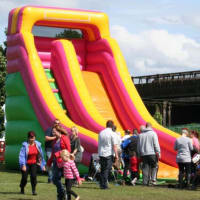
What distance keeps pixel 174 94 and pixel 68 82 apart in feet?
59.7

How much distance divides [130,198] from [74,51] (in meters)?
Result: 10.3

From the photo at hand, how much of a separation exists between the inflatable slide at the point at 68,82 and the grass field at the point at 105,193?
3036mm

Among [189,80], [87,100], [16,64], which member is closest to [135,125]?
[87,100]

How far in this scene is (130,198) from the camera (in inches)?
525

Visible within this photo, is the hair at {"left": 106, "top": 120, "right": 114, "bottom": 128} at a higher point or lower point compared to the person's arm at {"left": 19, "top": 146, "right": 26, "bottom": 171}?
higher

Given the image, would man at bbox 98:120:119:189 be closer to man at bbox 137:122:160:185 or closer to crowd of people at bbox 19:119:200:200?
crowd of people at bbox 19:119:200:200

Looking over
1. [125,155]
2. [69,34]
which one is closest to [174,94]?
[69,34]

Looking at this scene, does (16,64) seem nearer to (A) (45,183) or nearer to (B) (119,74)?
(B) (119,74)

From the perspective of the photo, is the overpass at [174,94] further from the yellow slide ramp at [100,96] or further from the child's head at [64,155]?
the child's head at [64,155]

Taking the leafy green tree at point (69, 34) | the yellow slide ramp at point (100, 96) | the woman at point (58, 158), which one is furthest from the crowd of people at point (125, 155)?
the leafy green tree at point (69, 34)

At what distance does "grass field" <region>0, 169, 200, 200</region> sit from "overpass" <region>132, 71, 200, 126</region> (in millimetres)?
20506

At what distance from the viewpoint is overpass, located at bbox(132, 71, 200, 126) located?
124 feet

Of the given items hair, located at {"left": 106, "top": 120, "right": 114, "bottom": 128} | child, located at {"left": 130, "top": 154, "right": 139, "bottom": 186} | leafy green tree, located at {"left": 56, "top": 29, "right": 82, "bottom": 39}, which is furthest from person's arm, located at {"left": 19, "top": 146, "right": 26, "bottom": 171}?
leafy green tree, located at {"left": 56, "top": 29, "right": 82, "bottom": 39}

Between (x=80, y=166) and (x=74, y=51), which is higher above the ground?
(x=74, y=51)
